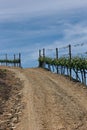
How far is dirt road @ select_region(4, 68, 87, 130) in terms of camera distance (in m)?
18.8

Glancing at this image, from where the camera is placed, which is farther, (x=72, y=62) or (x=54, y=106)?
(x=72, y=62)

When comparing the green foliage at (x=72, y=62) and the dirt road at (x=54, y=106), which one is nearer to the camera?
the dirt road at (x=54, y=106)

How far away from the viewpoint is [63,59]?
4019 cm

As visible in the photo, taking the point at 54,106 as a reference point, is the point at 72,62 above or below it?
above

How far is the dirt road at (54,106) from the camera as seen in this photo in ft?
61.8

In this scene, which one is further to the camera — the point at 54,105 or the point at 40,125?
the point at 54,105

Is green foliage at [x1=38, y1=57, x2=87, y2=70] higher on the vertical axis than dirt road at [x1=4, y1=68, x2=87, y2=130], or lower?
higher

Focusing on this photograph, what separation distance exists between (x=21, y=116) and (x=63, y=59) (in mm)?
19575

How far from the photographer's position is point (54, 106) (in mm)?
22422

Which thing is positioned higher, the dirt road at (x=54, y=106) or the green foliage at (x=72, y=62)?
the green foliage at (x=72, y=62)

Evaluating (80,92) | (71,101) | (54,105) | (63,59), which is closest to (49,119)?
(54,105)

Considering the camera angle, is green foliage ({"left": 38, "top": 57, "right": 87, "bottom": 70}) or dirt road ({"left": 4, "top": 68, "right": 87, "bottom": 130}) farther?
green foliage ({"left": 38, "top": 57, "right": 87, "bottom": 70})

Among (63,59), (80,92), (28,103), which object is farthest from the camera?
A: (63,59)

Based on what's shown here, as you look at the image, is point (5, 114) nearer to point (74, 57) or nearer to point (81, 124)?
point (81, 124)
